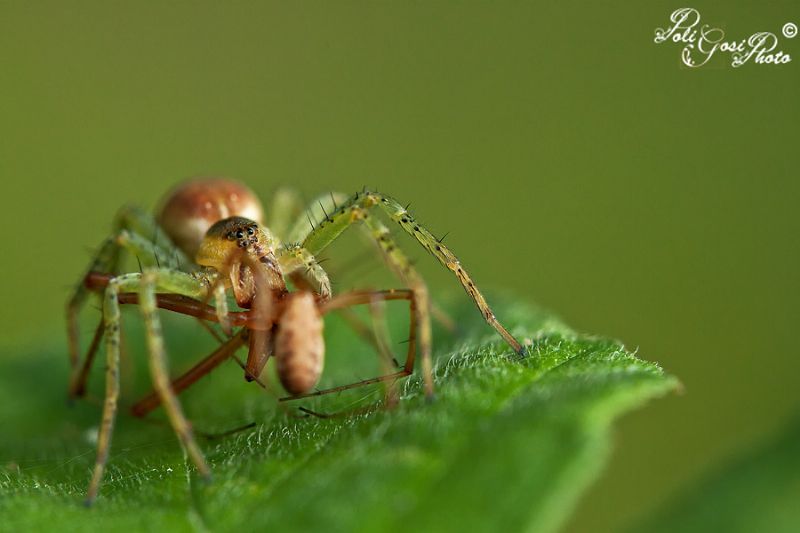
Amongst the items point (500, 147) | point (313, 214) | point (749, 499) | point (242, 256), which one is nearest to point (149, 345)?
point (242, 256)

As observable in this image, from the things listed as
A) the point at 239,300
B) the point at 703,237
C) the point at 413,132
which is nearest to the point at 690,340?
the point at 703,237

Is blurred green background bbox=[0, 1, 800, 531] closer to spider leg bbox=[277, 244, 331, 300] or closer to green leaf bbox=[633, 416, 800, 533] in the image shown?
spider leg bbox=[277, 244, 331, 300]

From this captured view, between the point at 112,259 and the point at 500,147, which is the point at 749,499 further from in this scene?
the point at 500,147

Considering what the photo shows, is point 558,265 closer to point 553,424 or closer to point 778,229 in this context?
point 778,229

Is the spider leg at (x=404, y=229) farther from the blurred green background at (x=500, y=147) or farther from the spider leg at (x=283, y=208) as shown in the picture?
the blurred green background at (x=500, y=147)

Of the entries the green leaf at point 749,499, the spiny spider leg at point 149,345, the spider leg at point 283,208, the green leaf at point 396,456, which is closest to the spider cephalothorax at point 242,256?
the spiny spider leg at point 149,345

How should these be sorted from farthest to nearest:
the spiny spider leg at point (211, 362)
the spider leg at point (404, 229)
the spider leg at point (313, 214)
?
the spider leg at point (313, 214) < the spiny spider leg at point (211, 362) < the spider leg at point (404, 229)
